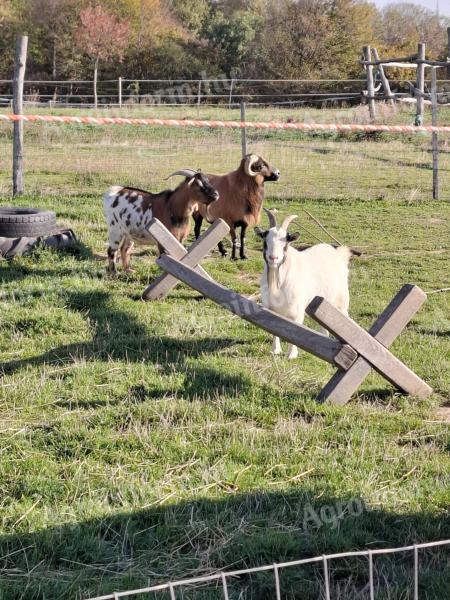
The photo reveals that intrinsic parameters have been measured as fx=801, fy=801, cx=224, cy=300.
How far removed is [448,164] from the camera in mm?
19234

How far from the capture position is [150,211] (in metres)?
8.67

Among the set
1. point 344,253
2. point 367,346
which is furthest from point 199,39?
point 367,346

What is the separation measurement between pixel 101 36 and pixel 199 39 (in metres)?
9.38

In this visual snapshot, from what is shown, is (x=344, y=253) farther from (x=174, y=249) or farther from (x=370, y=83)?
(x=370, y=83)

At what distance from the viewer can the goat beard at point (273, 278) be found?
652 centimetres

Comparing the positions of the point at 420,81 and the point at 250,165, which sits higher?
the point at 420,81

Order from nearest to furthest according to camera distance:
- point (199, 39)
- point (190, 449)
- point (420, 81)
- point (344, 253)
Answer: point (190, 449), point (344, 253), point (420, 81), point (199, 39)

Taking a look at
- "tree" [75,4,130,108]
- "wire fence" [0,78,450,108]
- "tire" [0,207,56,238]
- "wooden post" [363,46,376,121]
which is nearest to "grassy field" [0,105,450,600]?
"tire" [0,207,56,238]

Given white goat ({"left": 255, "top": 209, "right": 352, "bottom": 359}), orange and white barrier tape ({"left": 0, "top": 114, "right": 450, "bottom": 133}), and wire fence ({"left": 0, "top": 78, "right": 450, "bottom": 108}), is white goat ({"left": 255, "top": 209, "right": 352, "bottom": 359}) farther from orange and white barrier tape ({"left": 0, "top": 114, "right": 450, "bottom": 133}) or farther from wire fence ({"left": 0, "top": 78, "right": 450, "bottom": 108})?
wire fence ({"left": 0, "top": 78, "right": 450, "bottom": 108})

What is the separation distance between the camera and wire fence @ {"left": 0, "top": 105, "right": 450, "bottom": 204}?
15422mm

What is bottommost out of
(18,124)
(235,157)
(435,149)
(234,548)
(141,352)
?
(234,548)

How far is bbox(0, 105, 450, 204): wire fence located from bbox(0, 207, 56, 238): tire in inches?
117

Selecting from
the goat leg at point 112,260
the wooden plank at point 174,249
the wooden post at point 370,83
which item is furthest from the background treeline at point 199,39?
the wooden plank at point 174,249

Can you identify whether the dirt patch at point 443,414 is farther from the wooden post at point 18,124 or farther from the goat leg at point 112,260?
the wooden post at point 18,124
